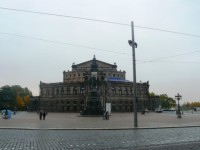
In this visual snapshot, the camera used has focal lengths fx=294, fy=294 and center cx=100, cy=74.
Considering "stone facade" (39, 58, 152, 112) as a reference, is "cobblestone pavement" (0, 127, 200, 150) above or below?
below

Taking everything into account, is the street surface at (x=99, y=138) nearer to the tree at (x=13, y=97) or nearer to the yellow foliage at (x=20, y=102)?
the tree at (x=13, y=97)

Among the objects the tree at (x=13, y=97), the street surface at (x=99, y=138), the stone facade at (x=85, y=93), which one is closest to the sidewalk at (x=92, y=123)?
the street surface at (x=99, y=138)

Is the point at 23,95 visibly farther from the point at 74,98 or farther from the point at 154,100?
the point at 154,100

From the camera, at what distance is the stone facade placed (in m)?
128

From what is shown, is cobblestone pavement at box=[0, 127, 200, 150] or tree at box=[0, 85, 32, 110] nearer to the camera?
cobblestone pavement at box=[0, 127, 200, 150]

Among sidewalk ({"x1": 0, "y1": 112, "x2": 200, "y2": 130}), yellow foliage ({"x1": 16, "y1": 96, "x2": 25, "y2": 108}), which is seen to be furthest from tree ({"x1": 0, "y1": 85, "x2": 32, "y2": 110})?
sidewalk ({"x1": 0, "y1": 112, "x2": 200, "y2": 130})

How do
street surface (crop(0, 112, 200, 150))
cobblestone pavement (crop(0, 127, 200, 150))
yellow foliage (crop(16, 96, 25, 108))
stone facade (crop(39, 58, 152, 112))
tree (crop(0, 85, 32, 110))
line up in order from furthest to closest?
yellow foliage (crop(16, 96, 25, 108)) → tree (crop(0, 85, 32, 110)) → stone facade (crop(39, 58, 152, 112)) → street surface (crop(0, 112, 200, 150)) → cobblestone pavement (crop(0, 127, 200, 150))

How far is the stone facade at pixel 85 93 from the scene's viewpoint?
128 m

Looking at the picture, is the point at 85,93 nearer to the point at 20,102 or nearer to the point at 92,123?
the point at 20,102

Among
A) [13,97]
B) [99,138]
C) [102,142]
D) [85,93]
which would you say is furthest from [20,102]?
[102,142]

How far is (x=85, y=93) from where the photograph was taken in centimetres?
12850

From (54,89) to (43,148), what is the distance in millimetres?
124066

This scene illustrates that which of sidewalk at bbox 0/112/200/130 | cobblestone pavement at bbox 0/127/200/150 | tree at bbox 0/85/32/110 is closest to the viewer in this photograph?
cobblestone pavement at bbox 0/127/200/150

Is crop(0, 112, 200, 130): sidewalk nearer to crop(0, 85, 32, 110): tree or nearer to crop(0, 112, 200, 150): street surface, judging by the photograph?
crop(0, 112, 200, 150): street surface
